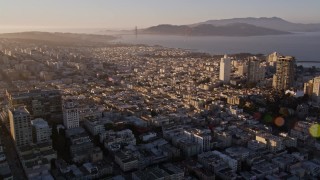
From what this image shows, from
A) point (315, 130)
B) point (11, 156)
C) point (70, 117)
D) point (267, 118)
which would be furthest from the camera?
point (267, 118)

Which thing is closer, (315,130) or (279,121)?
(315,130)

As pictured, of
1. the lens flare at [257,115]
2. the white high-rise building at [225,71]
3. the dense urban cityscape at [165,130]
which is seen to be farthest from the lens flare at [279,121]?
the white high-rise building at [225,71]

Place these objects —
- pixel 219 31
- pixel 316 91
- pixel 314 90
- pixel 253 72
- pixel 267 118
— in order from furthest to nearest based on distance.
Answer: pixel 219 31, pixel 253 72, pixel 314 90, pixel 316 91, pixel 267 118

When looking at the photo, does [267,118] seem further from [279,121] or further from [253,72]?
[253,72]

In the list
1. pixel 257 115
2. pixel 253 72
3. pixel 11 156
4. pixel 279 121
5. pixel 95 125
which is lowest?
pixel 11 156

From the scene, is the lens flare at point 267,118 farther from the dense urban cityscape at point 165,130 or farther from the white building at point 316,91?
the white building at point 316,91

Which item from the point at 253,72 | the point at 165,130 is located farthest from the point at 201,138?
the point at 253,72
